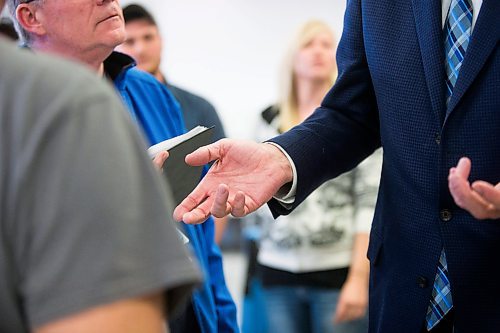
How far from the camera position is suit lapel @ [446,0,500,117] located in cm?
154

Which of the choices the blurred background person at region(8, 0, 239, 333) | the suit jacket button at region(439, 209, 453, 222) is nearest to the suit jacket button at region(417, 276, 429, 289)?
the suit jacket button at region(439, 209, 453, 222)

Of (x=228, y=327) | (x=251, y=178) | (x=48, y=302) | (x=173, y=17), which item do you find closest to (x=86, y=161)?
(x=48, y=302)

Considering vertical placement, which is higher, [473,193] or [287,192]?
[473,193]

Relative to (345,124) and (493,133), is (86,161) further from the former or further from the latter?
(345,124)

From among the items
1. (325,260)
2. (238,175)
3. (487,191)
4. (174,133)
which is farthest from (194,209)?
(325,260)

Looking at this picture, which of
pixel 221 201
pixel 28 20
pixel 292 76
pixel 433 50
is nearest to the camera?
pixel 221 201

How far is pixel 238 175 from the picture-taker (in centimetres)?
167

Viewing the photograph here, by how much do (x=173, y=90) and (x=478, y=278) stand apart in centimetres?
181

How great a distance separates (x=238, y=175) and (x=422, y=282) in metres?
0.42

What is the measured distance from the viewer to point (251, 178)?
1.66 meters

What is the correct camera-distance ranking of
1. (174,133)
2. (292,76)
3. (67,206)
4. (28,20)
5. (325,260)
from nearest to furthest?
(67,206), (28,20), (174,133), (325,260), (292,76)

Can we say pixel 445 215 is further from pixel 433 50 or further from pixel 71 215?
pixel 71 215

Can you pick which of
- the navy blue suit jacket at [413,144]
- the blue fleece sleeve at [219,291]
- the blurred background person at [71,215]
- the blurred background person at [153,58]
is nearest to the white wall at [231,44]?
the blurred background person at [153,58]

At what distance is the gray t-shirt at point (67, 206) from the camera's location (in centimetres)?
76
